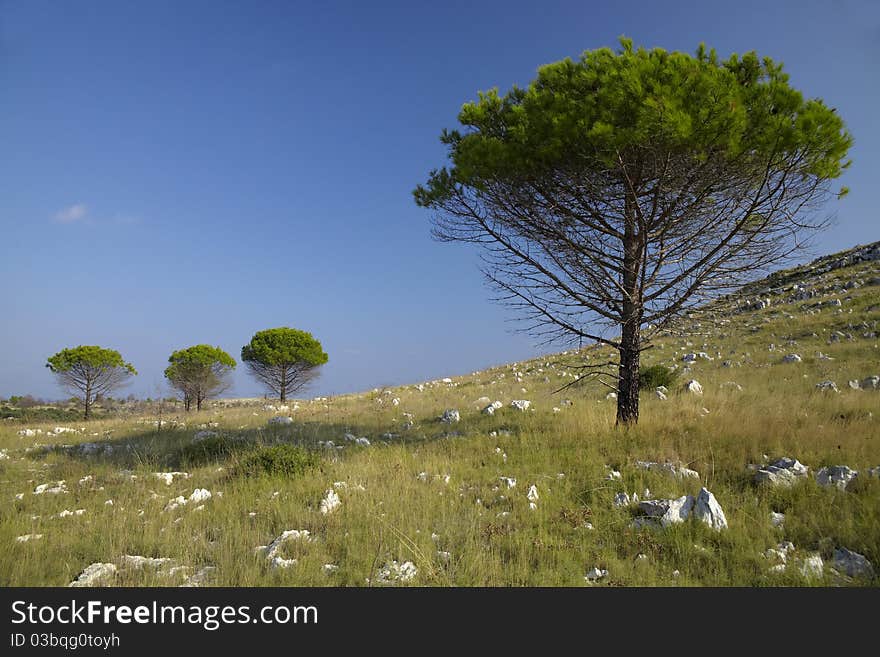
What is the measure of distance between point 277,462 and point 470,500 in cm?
314

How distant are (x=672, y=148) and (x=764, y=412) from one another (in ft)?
17.4

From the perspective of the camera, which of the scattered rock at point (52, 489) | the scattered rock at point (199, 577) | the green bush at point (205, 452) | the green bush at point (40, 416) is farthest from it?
the green bush at point (40, 416)

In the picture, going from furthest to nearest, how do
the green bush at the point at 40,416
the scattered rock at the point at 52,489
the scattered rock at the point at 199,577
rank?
the green bush at the point at 40,416 → the scattered rock at the point at 52,489 → the scattered rock at the point at 199,577

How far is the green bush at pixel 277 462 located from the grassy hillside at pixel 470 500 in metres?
0.03

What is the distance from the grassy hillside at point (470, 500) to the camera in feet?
12.7

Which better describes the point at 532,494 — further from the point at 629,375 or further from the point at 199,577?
the point at 629,375

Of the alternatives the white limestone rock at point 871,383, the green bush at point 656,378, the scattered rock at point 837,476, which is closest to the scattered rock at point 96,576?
the scattered rock at point 837,476

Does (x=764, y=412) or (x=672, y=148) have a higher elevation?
(x=672, y=148)

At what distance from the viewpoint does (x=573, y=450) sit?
736cm

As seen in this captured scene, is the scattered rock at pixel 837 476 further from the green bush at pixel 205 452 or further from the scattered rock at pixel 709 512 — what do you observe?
the green bush at pixel 205 452

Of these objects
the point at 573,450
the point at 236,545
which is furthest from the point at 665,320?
the point at 236,545
